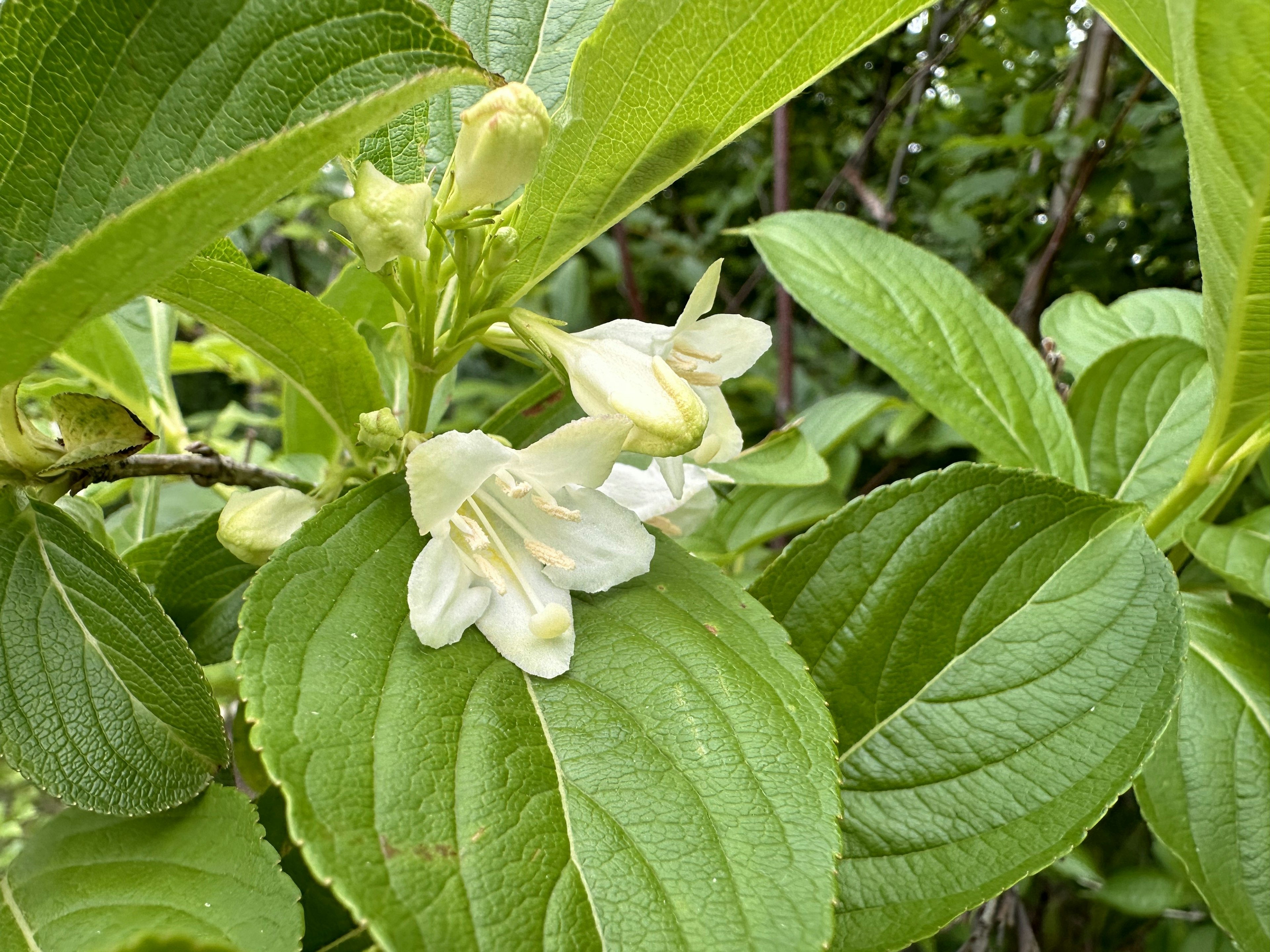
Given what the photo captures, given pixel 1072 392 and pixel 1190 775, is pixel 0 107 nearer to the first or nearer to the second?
pixel 1190 775

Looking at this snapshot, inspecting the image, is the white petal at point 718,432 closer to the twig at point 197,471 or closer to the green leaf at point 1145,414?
the twig at point 197,471

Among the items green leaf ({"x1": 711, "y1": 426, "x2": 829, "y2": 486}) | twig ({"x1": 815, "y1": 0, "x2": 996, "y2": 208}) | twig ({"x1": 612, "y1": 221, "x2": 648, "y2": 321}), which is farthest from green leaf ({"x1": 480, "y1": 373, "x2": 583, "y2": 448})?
twig ({"x1": 815, "y1": 0, "x2": 996, "y2": 208})

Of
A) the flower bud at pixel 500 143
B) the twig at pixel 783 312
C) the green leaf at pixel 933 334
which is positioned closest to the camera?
the flower bud at pixel 500 143

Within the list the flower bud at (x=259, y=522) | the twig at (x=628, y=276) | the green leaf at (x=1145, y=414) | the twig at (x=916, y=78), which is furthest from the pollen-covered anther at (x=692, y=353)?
the twig at (x=916, y=78)

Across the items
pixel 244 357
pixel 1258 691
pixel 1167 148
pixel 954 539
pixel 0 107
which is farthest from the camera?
pixel 244 357

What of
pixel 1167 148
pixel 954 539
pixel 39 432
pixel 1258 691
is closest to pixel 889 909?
pixel 954 539

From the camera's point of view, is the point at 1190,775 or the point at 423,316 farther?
the point at 1190,775
